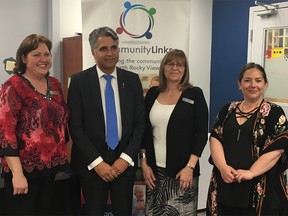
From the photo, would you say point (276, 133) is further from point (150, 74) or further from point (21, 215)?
point (21, 215)

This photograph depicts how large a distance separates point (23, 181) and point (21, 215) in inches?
8.2

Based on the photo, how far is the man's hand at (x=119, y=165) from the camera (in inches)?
78.1

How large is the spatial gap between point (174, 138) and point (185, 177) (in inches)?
9.7

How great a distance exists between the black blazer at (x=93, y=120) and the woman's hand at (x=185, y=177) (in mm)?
295

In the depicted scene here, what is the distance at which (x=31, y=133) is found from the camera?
1.79 meters

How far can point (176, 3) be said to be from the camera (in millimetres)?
2588

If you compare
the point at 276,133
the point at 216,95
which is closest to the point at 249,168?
the point at 276,133

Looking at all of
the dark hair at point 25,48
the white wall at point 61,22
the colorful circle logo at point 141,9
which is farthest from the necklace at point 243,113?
the white wall at point 61,22

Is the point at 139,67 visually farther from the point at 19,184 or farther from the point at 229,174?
the point at 19,184

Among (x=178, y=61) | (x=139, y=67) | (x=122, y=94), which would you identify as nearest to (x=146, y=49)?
(x=139, y=67)

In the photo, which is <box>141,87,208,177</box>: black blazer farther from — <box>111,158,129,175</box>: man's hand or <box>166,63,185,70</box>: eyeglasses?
<box>111,158,129,175</box>: man's hand

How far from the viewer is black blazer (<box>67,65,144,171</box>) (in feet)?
6.48

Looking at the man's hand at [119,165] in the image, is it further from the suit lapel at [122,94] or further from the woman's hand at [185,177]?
the woman's hand at [185,177]

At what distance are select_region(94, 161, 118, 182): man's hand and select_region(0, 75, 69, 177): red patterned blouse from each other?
0.72 ft
